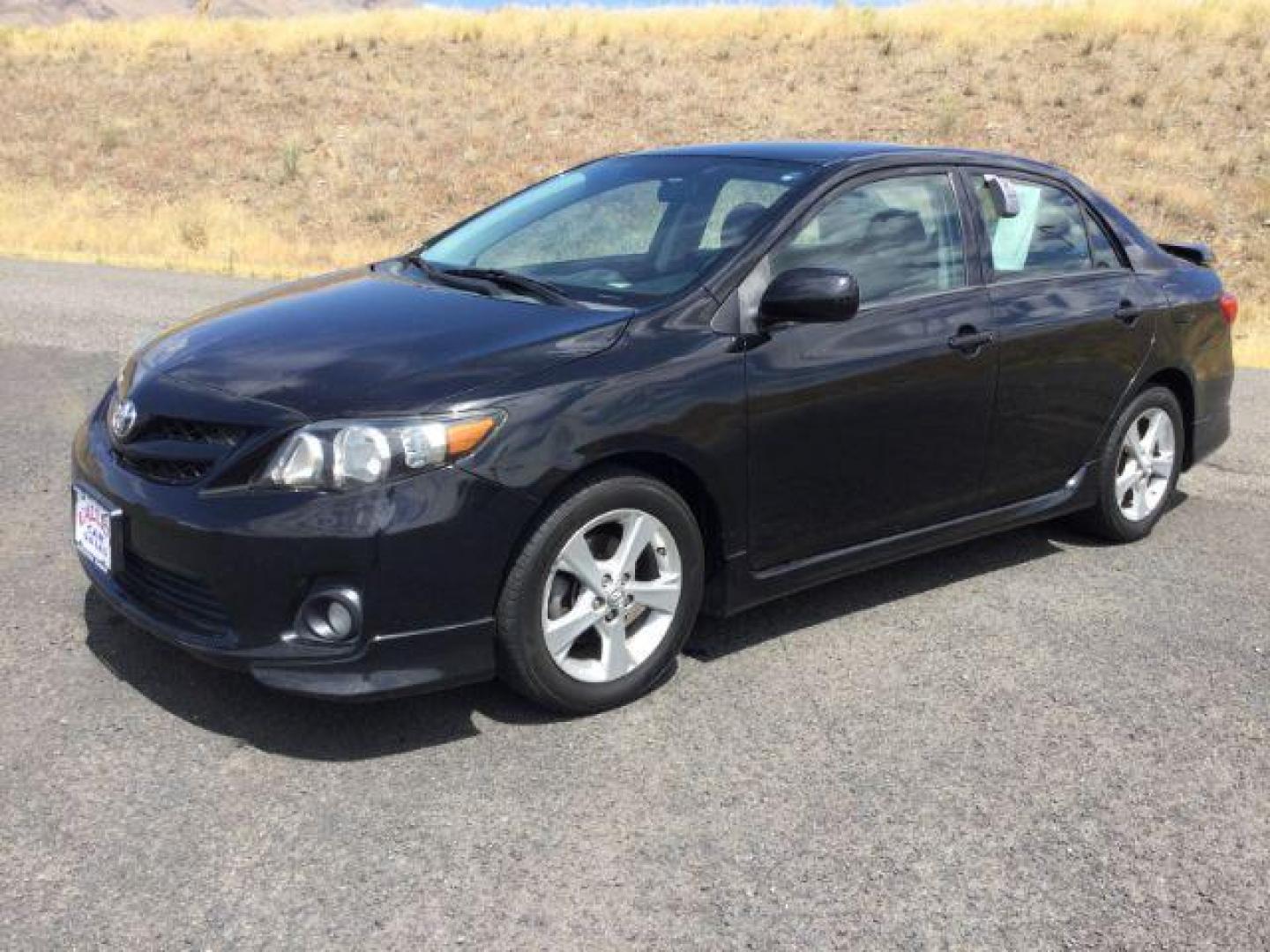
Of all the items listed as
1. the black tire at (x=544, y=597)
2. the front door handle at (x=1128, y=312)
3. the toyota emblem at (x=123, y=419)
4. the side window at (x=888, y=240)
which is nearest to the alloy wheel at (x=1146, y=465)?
the front door handle at (x=1128, y=312)

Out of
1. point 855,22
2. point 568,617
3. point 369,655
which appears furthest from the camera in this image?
point 855,22

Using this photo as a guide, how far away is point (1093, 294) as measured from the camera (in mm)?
5406

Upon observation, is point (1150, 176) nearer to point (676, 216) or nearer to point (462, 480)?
point (676, 216)

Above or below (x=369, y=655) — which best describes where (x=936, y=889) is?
below

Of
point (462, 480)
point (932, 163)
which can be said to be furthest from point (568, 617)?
point (932, 163)

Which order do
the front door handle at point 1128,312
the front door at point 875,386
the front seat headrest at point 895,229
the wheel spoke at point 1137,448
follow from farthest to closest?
the wheel spoke at point 1137,448 < the front door handle at point 1128,312 < the front seat headrest at point 895,229 < the front door at point 875,386

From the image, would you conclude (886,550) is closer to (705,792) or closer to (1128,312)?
(705,792)

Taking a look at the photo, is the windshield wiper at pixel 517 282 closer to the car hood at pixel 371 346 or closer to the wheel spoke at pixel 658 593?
the car hood at pixel 371 346

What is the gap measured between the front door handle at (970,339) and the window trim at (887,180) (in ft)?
0.51

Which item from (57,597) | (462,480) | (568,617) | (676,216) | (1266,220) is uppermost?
(676,216)

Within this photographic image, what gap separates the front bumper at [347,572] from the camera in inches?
135

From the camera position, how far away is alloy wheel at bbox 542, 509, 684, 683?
151 inches

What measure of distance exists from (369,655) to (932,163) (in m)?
2.85

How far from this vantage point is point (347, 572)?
11.3 feet
